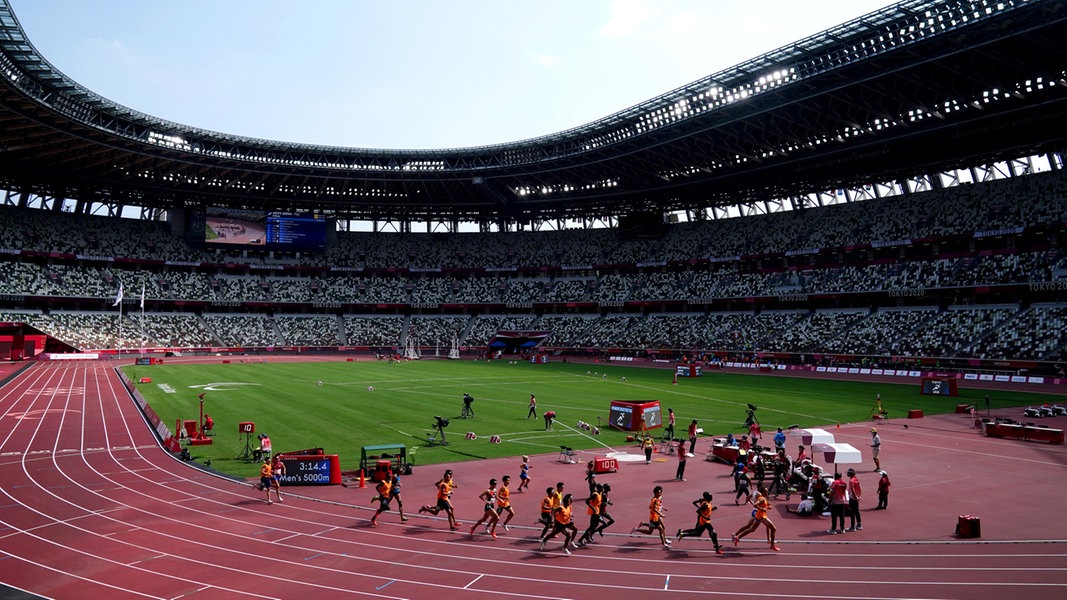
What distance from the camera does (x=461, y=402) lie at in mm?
41844

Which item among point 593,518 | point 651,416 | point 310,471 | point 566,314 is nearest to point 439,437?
point 310,471

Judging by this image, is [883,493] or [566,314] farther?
[566,314]

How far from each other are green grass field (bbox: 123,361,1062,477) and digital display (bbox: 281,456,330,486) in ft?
5.70

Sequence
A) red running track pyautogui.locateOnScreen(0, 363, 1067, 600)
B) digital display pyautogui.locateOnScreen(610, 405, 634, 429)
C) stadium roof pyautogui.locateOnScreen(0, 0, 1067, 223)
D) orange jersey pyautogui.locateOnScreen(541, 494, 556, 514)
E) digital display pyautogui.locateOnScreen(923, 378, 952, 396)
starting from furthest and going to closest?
stadium roof pyautogui.locateOnScreen(0, 0, 1067, 223)
digital display pyautogui.locateOnScreen(923, 378, 952, 396)
digital display pyautogui.locateOnScreen(610, 405, 634, 429)
orange jersey pyautogui.locateOnScreen(541, 494, 556, 514)
red running track pyautogui.locateOnScreen(0, 363, 1067, 600)

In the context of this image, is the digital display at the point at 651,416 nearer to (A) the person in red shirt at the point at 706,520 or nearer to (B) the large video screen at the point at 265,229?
(A) the person in red shirt at the point at 706,520

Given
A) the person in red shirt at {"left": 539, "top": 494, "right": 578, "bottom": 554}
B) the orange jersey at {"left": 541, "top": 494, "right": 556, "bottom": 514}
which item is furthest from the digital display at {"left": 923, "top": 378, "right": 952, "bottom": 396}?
the orange jersey at {"left": 541, "top": 494, "right": 556, "bottom": 514}

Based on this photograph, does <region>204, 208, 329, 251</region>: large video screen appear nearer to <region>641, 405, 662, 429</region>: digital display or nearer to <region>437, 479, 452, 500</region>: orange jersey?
<region>641, 405, 662, 429</region>: digital display

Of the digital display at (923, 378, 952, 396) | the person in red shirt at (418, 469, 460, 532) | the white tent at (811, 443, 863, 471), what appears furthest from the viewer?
the digital display at (923, 378, 952, 396)

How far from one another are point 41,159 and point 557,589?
3273 inches

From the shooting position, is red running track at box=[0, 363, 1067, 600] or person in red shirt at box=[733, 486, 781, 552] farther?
person in red shirt at box=[733, 486, 781, 552]

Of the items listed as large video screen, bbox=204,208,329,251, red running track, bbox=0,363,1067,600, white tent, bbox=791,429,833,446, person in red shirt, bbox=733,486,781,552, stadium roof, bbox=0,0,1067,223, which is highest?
stadium roof, bbox=0,0,1067,223

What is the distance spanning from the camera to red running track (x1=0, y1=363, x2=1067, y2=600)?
13.5 m

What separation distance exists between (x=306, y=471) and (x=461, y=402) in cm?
1972

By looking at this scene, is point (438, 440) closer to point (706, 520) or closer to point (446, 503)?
point (446, 503)
